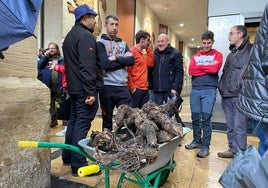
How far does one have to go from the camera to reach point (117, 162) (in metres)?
1.52

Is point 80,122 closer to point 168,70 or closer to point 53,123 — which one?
point 168,70

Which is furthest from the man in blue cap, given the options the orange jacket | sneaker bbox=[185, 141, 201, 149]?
sneaker bbox=[185, 141, 201, 149]

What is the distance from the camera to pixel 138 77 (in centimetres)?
343

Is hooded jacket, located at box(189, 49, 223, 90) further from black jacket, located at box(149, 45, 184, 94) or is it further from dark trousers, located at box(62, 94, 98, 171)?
dark trousers, located at box(62, 94, 98, 171)

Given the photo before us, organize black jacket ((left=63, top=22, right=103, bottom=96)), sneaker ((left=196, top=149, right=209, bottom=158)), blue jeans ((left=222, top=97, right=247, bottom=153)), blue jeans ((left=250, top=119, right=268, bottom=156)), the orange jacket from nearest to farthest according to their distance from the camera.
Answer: blue jeans ((left=250, top=119, right=268, bottom=156)) < black jacket ((left=63, top=22, right=103, bottom=96)) < blue jeans ((left=222, top=97, right=247, bottom=153)) < sneaker ((left=196, top=149, right=209, bottom=158)) < the orange jacket

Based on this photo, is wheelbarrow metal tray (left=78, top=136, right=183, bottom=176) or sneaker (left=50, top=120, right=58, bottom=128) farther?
sneaker (left=50, top=120, right=58, bottom=128)

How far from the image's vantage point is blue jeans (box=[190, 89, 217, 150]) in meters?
3.33

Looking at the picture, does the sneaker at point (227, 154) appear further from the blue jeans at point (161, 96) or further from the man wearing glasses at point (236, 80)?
the blue jeans at point (161, 96)

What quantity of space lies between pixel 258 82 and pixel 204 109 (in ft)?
6.49

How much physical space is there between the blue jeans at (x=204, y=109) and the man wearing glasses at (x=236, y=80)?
17 cm

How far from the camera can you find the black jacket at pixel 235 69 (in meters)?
3.03

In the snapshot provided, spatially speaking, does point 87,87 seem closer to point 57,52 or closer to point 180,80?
point 180,80

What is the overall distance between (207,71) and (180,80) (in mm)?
419

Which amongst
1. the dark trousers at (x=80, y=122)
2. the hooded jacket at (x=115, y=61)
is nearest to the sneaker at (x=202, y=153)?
the hooded jacket at (x=115, y=61)
